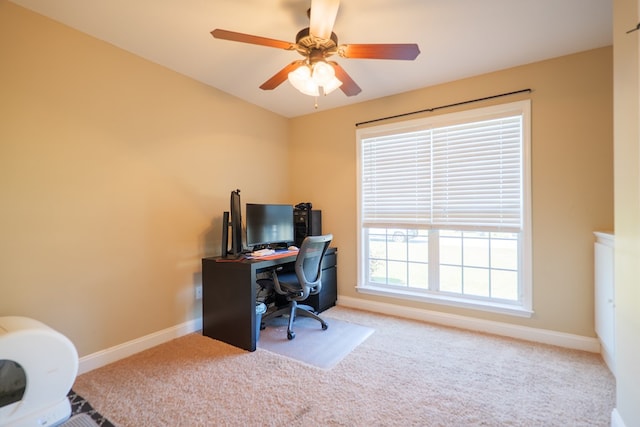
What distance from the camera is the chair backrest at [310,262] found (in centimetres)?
264

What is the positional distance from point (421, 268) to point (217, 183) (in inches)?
96.1

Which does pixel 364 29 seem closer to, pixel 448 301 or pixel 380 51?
pixel 380 51

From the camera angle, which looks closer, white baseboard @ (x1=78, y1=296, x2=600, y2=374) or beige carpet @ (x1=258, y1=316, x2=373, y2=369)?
white baseboard @ (x1=78, y1=296, x2=600, y2=374)

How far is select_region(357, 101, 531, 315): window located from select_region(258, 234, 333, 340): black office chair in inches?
32.6

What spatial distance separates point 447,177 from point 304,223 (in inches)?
67.5

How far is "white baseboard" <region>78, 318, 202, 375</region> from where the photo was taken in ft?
6.97

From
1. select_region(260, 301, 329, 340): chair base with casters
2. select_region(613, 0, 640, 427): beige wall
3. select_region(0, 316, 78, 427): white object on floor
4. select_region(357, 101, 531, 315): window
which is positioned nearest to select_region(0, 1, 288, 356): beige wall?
select_region(0, 316, 78, 427): white object on floor

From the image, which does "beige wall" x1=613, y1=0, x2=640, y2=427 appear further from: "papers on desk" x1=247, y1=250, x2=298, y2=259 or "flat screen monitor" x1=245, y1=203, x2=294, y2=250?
"flat screen monitor" x1=245, y1=203, x2=294, y2=250

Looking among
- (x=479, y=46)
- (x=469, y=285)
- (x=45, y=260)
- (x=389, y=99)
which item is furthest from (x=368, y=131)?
(x=45, y=260)

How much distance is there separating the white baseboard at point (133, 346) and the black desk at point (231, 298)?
0.17 m

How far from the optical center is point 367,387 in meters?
1.92

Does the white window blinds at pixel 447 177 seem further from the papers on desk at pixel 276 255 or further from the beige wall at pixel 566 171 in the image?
the papers on desk at pixel 276 255

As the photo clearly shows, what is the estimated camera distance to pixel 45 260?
76.7 inches

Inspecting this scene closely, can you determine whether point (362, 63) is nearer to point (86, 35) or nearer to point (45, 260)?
point (86, 35)
